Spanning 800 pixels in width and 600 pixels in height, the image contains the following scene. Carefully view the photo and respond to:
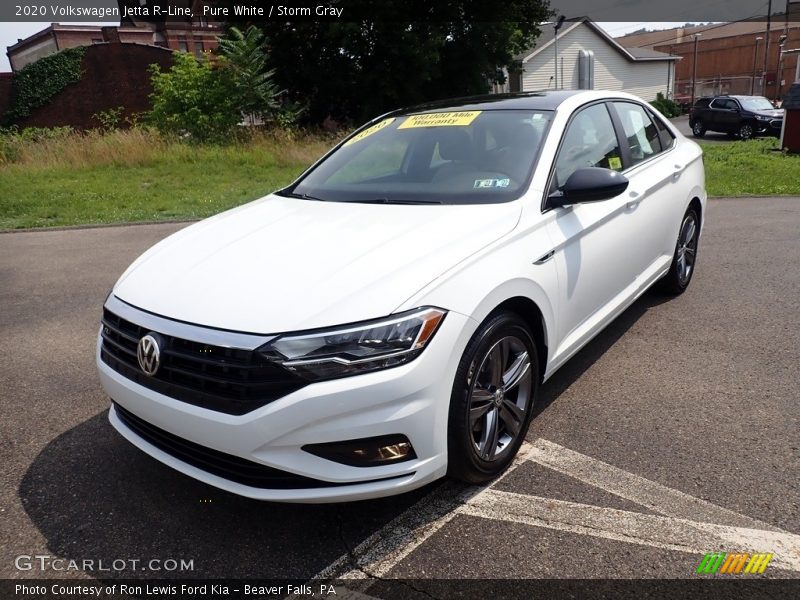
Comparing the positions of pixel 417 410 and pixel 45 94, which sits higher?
pixel 45 94

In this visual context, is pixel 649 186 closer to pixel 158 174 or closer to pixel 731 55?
pixel 158 174

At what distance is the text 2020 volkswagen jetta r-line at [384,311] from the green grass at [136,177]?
7.56 meters

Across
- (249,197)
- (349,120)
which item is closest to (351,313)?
(249,197)

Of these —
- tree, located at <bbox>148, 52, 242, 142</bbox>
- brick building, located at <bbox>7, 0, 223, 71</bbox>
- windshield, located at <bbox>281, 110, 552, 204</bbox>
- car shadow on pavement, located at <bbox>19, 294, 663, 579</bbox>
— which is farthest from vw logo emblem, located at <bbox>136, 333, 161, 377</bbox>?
brick building, located at <bbox>7, 0, 223, 71</bbox>

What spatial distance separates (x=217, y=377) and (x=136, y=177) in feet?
43.4

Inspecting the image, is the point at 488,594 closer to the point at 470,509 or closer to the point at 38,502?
the point at 470,509

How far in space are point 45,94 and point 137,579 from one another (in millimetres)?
33317

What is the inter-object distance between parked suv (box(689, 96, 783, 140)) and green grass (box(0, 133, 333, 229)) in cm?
1617

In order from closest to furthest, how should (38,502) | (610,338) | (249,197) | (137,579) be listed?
(137,579) → (38,502) → (610,338) → (249,197)

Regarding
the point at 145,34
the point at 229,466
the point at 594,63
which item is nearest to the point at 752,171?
the point at 229,466

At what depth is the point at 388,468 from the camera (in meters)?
2.28

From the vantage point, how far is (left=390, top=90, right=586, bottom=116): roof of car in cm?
375

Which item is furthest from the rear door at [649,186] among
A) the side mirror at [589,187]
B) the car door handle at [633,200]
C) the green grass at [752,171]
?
the green grass at [752,171]

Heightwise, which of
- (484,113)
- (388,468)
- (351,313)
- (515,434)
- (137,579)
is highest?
(484,113)
